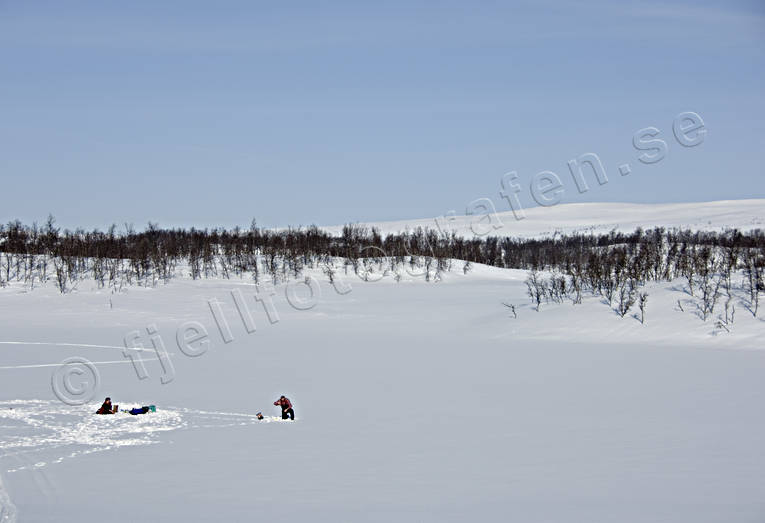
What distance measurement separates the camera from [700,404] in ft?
25.5

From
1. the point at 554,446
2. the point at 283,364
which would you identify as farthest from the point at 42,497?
the point at 283,364

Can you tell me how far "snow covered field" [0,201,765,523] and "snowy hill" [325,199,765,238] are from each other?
2402 inches

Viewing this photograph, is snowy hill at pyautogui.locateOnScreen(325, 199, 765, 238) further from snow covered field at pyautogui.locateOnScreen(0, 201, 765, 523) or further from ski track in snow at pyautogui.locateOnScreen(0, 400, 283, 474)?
ski track in snow at pyautogui.locateOnScreen(0, 400, 283, 474)

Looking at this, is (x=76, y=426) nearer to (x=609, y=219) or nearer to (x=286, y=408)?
(x=286, y=408)

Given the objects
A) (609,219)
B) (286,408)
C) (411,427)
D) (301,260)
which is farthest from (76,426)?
(609,219)

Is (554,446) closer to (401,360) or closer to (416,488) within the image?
(416,488)

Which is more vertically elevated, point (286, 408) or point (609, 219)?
point (609, 219)

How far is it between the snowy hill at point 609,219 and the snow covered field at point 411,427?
61016mm

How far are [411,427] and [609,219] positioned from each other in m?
95.7

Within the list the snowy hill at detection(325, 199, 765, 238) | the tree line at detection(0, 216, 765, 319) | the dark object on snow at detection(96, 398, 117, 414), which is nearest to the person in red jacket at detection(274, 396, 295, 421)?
the dark object on snow at detection(96, 398, 117, 414)

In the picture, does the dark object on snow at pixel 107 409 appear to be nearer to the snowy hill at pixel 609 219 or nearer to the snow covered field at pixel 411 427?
the snow covered field at pixel 411 427

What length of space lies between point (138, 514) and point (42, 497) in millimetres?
917

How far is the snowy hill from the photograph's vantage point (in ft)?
255

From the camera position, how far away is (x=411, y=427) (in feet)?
22.9
